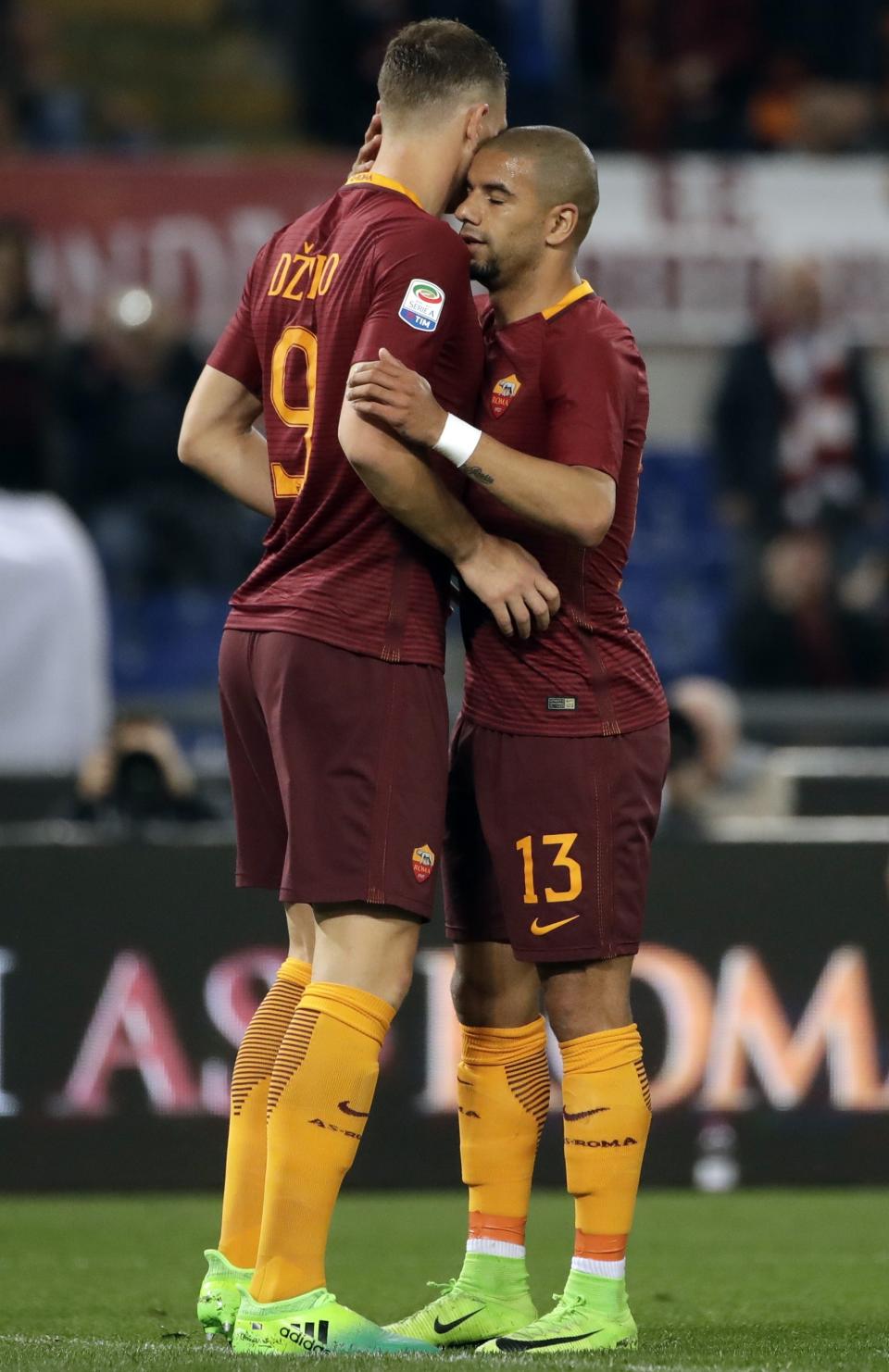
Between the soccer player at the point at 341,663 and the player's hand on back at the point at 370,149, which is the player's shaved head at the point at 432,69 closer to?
the soccer player at the point at 341,663

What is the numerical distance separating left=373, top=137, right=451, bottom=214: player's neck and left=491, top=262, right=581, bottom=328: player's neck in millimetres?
201

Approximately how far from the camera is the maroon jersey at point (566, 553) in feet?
12.3

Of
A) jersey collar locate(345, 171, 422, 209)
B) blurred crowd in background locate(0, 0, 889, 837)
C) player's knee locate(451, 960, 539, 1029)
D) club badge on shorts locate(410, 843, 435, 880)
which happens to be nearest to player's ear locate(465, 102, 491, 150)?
jersey collar locate(345, 171, 422, 209)

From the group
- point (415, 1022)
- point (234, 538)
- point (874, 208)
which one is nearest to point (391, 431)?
point (415, 1022)

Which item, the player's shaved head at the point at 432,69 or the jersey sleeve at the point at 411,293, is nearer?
the jersey sleeve at the point at 411,293

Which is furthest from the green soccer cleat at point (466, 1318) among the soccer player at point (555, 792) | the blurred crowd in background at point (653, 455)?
the blurred crowd in background at point (653, 455)

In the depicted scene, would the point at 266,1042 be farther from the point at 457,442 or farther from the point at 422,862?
the point at 457,442

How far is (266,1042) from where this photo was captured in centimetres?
391

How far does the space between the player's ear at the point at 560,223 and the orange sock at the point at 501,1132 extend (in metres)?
1.35

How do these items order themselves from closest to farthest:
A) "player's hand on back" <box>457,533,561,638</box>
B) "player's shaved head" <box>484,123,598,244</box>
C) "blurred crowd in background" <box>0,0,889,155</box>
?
"player's hand on back" <box>457,533,561,638</box> < "player's shaved head" <box>484,123,598,244</box> < "blurred crowd in background" <box>0,0,889,155</box>

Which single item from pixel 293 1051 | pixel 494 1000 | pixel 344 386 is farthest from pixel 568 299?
pixel 293 1051

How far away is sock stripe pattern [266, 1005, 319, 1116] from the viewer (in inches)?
142

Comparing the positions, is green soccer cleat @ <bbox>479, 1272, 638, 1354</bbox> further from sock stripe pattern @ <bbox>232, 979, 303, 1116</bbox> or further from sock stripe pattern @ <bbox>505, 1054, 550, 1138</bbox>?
sock stripe pattern @ <bbox>232, 979, 303, 1116</bbox>

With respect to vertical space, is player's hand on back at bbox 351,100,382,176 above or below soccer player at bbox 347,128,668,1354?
above
